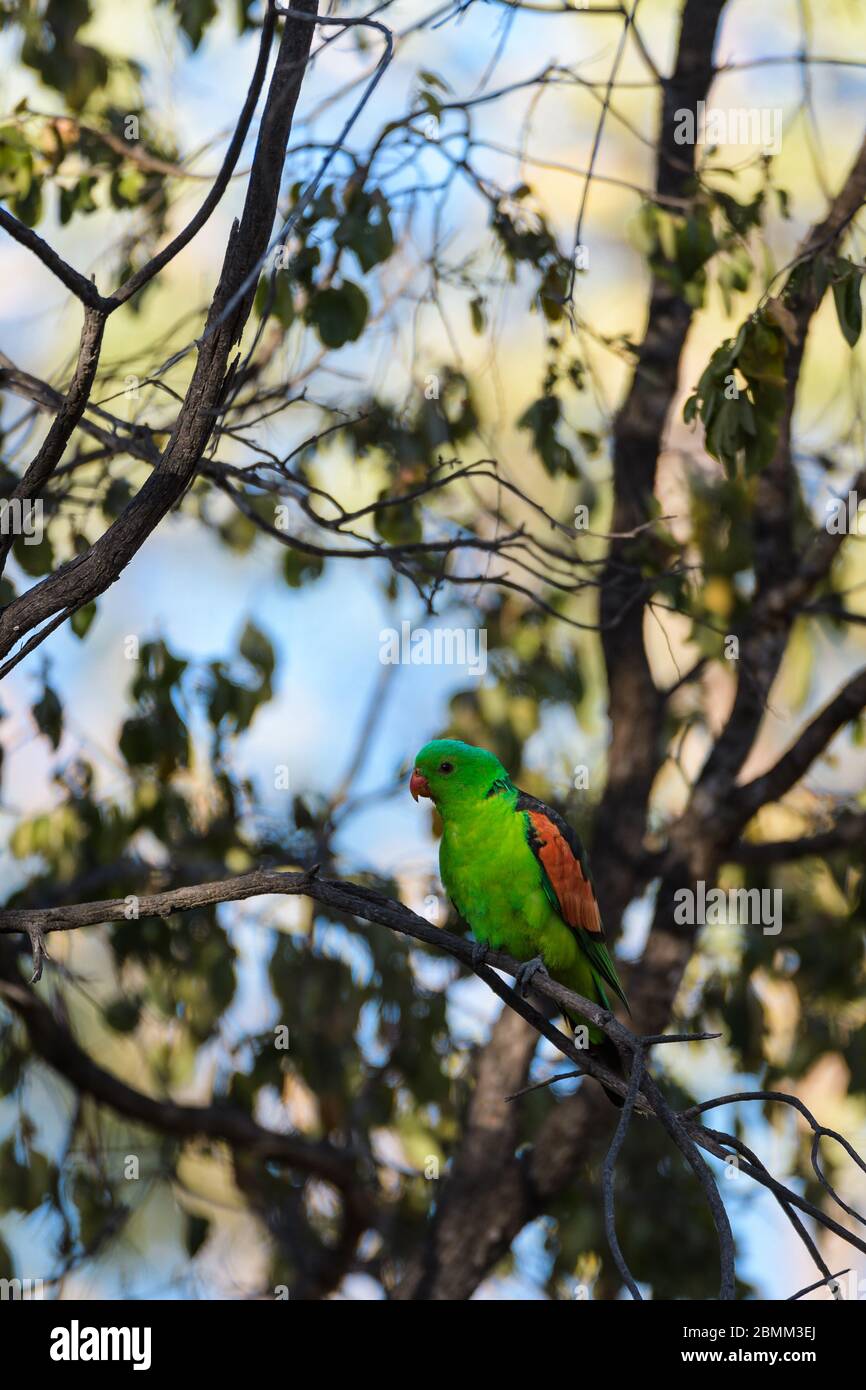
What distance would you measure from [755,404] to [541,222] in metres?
1.51

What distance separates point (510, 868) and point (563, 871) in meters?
0.17

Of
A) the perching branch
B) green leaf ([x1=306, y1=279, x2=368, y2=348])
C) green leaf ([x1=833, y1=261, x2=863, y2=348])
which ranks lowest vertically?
the perching branch

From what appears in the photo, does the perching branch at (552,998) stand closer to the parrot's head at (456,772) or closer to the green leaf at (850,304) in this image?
the parrot's head at (456,772)

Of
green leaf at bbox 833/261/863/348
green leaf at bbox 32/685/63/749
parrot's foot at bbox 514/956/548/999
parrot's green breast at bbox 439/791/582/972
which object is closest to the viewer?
green leaf at bbox 833/261/863/348

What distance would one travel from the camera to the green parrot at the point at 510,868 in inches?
172

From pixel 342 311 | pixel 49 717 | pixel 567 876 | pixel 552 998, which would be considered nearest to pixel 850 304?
pixel 342 311

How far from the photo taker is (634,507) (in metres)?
5.81

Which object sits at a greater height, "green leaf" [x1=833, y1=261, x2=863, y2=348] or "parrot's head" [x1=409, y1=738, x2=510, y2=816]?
"green leaf" [x1=833, y1=261, x2=863, y2=348]

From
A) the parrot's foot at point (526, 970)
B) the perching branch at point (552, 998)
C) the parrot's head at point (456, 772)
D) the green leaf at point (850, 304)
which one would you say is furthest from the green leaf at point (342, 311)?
the perching branch at point (552, 998)

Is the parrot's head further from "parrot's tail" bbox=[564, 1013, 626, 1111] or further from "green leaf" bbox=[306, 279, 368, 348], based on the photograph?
"green leaf" bbox=[306, 279, 368, 348]

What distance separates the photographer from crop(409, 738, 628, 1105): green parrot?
436 cm

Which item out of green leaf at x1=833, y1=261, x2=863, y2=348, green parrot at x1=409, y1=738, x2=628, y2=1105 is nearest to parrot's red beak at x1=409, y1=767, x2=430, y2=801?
green parrot at x1=409, y1=738, x2=628, y2=1105
